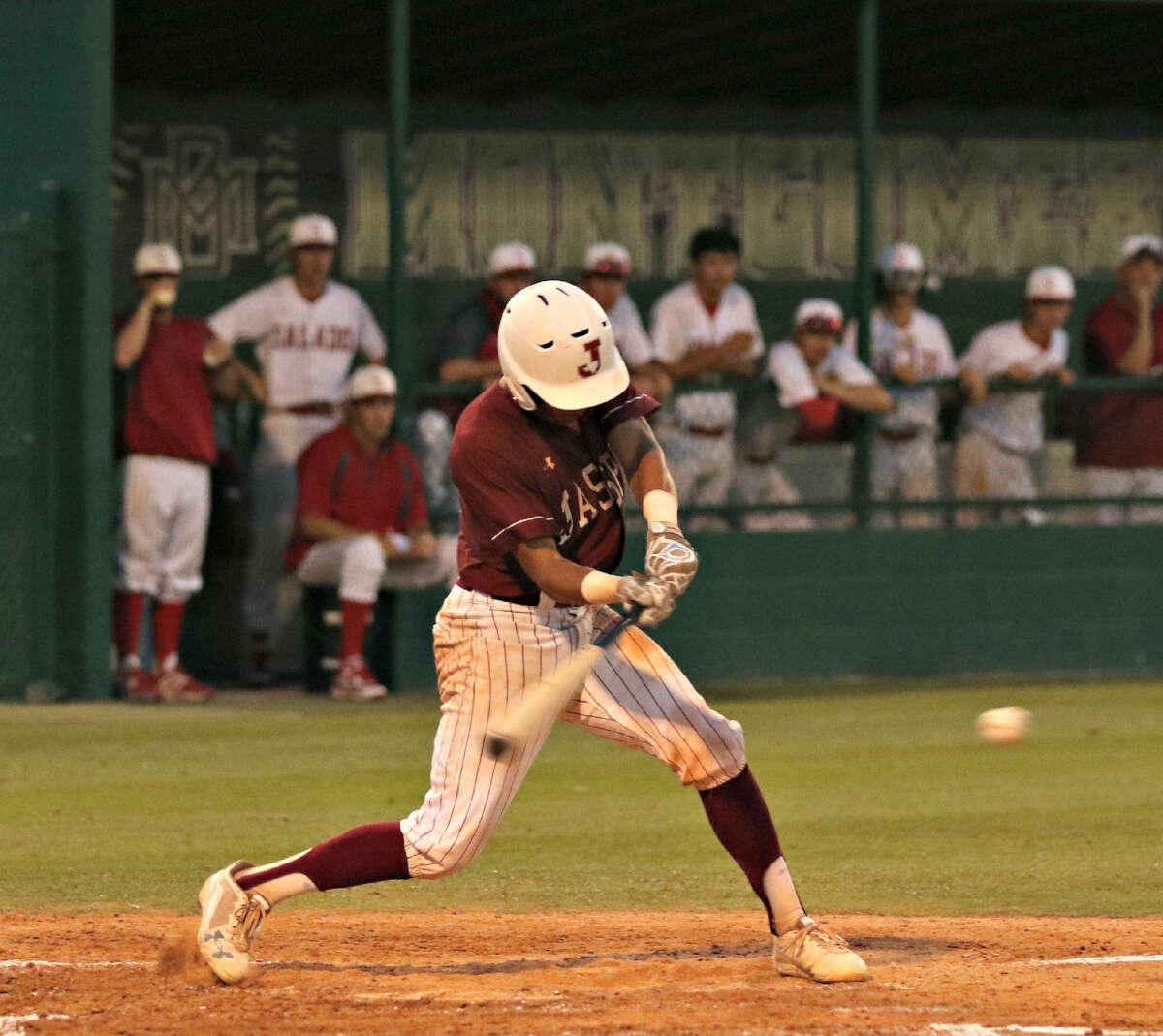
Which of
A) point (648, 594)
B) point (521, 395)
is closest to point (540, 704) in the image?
point (648, 594)

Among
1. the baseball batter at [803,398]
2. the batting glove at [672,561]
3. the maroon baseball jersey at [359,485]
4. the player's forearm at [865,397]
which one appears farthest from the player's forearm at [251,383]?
the batting glove at [672,561]

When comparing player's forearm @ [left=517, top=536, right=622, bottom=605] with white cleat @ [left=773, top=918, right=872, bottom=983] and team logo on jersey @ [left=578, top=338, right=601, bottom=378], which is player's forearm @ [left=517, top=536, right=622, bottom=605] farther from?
white cleat @ [left=773, top=918, right=872, bottom=983]

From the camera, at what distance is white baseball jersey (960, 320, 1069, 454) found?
41.3 ft

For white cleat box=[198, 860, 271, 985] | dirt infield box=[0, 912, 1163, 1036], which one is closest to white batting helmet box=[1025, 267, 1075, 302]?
dirt infield box=[0, 912, 1163, 1036]

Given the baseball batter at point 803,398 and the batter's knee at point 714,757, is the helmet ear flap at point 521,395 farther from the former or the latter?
the baseball batter at point 803,398

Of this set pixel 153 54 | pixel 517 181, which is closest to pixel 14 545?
pixel 153 54

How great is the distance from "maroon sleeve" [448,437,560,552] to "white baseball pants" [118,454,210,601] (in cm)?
599

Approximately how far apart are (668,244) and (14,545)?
4.78 m

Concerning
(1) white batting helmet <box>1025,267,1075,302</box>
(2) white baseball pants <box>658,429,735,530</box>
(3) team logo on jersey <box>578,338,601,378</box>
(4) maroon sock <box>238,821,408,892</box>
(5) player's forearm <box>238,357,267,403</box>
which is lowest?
(4) maroon sock <box>238,821,408,892</box>

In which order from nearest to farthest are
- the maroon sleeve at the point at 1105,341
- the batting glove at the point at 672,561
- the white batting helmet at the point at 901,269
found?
the batting glove at the point at 672,561 → the white batting helmet at the point at 901,269 → the maroon sleeve at the point at 1105,341

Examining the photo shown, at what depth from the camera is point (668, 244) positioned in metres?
14.1

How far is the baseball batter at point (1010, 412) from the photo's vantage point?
41.3ft

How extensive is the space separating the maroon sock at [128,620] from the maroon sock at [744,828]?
20.4 feet

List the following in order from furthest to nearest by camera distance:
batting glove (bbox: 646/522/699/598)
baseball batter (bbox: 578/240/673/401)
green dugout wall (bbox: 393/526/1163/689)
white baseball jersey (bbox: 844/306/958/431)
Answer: white baseball jersey (bbox: 844/306/958/431) < green dugout wall (bbox: 393/526/1163/689) < baseball batter (bbox: 578/240/673/401) < batting glove (bbox: 646/522/699/598)
